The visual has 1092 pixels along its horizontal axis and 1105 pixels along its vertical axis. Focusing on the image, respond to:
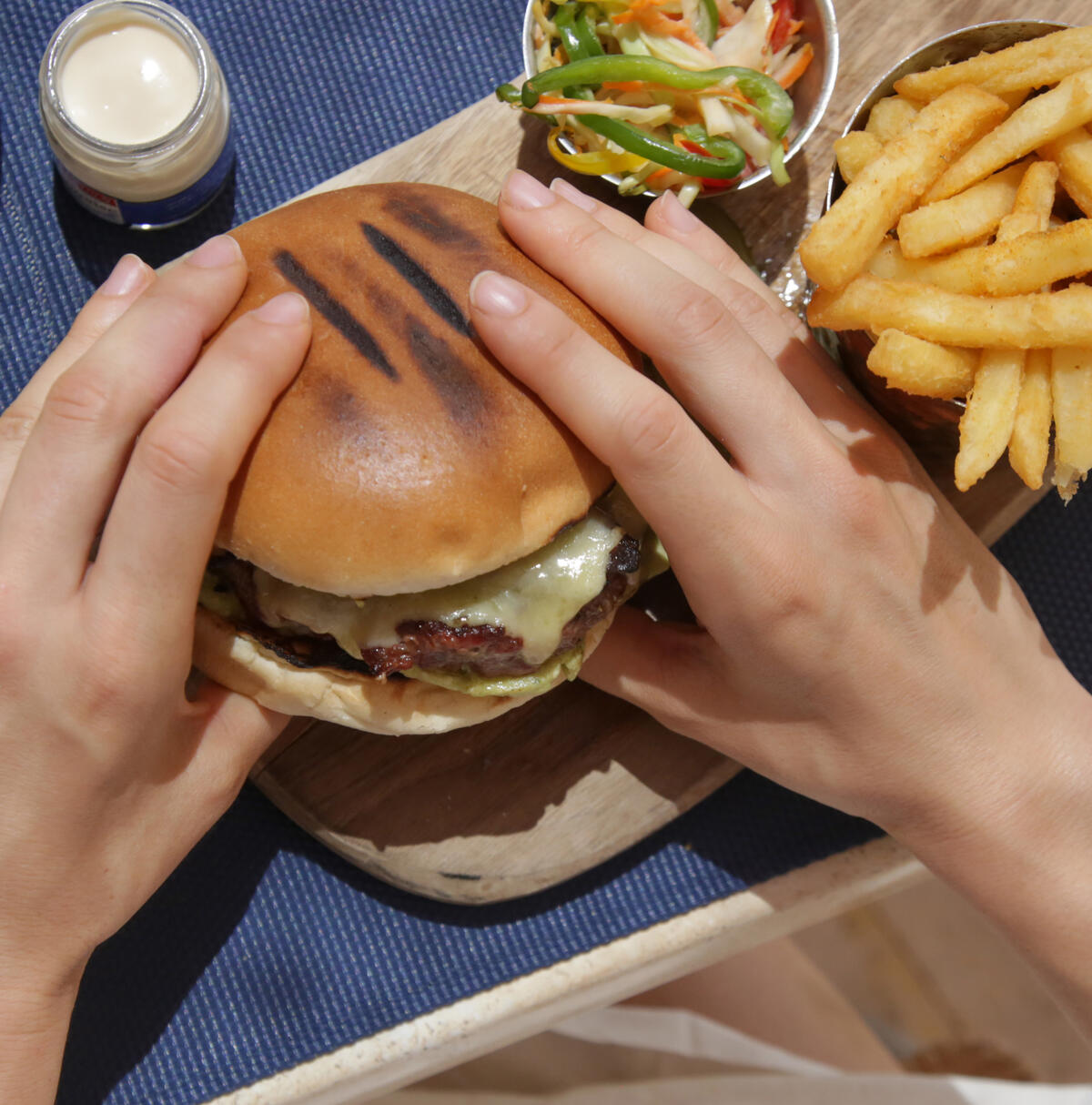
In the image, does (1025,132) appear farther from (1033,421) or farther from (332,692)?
(332,692)

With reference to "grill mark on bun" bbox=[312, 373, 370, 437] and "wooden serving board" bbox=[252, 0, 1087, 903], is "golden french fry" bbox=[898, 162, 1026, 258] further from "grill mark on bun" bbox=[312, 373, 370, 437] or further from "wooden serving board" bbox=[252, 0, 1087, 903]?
"grill mark on bun" bbox=[312, 373, 370, 437]

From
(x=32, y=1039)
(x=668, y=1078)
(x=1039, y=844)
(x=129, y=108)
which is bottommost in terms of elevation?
(x=668, y=1078)

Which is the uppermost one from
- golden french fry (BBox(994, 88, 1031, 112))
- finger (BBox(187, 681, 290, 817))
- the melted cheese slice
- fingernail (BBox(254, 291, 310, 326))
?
fingernail (BBox(254, 291, 310, 326))

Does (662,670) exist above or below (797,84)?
below

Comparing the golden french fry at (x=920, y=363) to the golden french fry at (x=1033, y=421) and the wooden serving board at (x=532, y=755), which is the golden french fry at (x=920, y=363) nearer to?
the golden french fry at (x=1033, y=421)

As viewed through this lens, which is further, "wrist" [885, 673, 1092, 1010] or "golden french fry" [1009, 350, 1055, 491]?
"wrist" [885, 673, 1092, 1010]

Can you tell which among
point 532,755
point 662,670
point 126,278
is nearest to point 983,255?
point 662,670

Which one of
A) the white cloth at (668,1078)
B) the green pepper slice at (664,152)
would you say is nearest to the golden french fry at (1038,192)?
the green pepper slice at (664,152)

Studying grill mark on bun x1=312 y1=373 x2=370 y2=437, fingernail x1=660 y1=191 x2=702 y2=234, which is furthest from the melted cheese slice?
fingernail x1=660 y1=191 x2=702 y2=234
